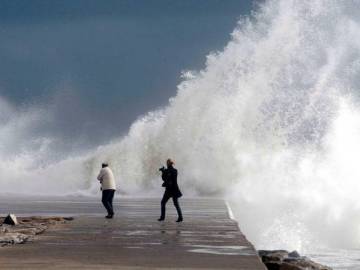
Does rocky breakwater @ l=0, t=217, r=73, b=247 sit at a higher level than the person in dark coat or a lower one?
lower

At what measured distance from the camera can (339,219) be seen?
3675 centimetres

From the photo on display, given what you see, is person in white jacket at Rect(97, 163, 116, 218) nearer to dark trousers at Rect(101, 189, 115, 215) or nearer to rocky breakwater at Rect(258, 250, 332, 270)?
dark trousers at Rect(101, 189, 115, 215)

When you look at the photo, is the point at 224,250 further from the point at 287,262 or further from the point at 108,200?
the point at 108,200

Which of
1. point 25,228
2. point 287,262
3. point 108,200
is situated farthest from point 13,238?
point 108,200

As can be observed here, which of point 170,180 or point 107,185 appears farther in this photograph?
point 107,185

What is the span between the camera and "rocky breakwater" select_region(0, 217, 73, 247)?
50.5 feet

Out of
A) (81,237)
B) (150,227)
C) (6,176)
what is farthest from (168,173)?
(6,176)

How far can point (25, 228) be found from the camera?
1867cm

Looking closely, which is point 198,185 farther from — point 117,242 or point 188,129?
point 117,242

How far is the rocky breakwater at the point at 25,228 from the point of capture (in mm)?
15382

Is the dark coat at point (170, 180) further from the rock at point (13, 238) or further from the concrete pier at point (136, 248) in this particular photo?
the rock at point (13, 238)

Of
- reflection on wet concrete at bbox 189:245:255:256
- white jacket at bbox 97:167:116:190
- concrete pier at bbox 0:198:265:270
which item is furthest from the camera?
white jacket at bbox 97:167:116:190

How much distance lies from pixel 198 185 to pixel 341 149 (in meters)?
9.72

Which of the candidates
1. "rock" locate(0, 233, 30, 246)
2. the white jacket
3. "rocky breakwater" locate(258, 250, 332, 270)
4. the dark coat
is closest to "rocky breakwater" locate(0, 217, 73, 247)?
"rock" locate(0, 233, 30, 246)
